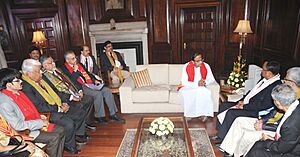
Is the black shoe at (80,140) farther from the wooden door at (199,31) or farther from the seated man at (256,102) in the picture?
the wooden door at (199,31)

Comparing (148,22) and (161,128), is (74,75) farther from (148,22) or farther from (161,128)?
(148,22)

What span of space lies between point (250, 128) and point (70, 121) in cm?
227

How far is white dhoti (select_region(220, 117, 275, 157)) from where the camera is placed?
2311mm

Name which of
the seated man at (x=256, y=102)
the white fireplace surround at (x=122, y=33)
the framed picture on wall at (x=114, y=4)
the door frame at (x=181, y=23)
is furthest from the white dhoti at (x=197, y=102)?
the framed picture on wall at (x=114, y=4)

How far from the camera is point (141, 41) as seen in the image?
6.11 metres

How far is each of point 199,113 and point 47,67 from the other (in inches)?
97.7

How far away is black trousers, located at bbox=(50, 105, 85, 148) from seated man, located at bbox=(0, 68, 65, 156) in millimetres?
164

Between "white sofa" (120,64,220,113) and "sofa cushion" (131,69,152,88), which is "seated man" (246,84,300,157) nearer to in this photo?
"white sofa" (120,64,220,113)

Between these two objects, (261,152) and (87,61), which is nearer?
(261,152)

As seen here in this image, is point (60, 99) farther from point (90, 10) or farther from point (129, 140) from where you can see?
point (90, 10)

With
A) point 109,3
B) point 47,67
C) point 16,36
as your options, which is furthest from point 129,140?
point 16,36

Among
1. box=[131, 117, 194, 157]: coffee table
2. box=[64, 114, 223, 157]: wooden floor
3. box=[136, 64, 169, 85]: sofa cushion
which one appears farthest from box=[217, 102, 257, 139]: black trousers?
box=[136, 64, 169, 85]: sofa cushion

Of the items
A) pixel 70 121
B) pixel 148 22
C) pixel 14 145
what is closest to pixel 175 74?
pixel 70 121

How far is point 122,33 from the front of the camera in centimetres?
592
